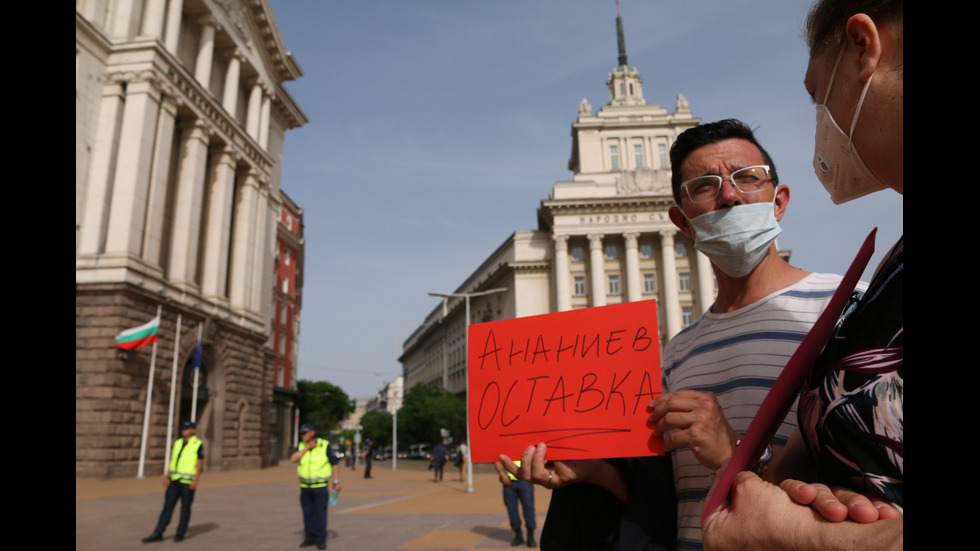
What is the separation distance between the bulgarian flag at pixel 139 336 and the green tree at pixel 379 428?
2350 inches

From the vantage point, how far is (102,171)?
2447 centimetres

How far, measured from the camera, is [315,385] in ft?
276

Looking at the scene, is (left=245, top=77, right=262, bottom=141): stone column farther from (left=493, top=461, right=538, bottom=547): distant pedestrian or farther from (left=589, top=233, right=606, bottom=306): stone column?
(left=493, top=461, right=538, bottom=547): distant pedestrian

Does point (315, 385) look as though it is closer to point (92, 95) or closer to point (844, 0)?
point (92, 95)

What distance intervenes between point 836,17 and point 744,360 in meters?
1.13

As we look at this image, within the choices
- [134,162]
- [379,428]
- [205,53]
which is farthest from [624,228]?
[379,428]

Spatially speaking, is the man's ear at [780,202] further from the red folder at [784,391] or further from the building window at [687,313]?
the building window at [687,313]

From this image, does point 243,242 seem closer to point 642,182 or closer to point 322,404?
point 642,182

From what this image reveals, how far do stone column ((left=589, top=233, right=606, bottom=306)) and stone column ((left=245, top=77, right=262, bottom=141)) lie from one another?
28.0m

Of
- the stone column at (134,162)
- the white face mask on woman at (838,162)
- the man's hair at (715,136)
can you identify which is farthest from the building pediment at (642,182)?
the white face mask on woman at (838,162)

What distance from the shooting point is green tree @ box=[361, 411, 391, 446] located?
8194 centimetres

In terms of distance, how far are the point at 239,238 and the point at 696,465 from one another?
35.6 metres
